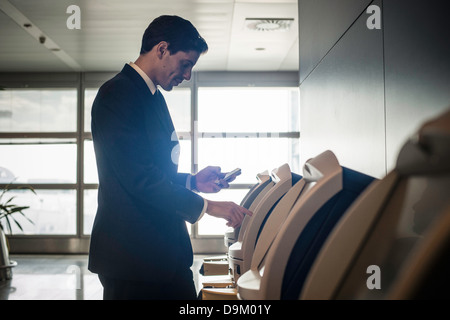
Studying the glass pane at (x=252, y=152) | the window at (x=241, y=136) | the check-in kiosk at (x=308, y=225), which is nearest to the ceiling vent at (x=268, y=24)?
→ the window at (x=241, y=136)

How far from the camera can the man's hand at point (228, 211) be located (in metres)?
1.36

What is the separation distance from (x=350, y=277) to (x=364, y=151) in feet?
3.54

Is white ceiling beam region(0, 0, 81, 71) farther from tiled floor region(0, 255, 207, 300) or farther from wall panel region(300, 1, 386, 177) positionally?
wall panel region(300, 1, 386, 177)

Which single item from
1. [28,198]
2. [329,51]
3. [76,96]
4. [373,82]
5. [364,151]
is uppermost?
[76,96]

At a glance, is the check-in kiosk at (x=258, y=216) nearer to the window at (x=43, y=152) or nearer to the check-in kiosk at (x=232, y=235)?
the check-in kiosk at (x=232, y=235)

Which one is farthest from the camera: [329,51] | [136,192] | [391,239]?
[329,51]

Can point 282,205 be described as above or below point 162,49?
below

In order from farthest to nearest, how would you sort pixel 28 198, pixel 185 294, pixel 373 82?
pixel 28 198
pixel 373 82
pixel 185 294

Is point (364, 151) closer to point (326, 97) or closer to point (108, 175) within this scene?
point (326, 97)

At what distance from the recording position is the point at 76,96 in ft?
25.1

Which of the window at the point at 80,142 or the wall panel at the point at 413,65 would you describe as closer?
the wall panel at the point at 413,65

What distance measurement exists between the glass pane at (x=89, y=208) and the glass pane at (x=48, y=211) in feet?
0.62

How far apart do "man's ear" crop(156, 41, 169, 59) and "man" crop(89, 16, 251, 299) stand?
0.13 metres

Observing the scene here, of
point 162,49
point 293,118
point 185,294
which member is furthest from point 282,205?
point 293,118
